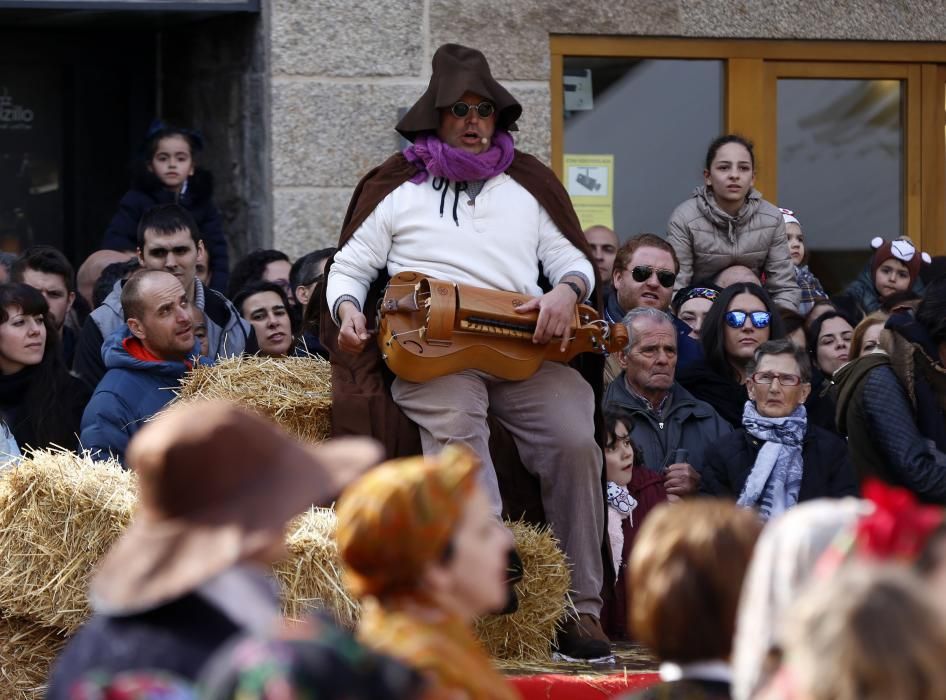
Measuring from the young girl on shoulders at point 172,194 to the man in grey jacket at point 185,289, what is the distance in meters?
0.51

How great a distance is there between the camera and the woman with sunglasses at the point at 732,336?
292 inches

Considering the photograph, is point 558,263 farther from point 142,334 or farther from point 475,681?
point 475,681

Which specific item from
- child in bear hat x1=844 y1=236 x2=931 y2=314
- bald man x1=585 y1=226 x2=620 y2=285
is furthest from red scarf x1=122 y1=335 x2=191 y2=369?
child in bear hat x1=844 y1=236 x2=931 y2=314

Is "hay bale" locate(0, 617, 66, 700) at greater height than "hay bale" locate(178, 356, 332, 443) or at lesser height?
lesser

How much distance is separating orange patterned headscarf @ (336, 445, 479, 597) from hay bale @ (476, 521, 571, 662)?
283 centimetres

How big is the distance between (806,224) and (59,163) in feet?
13.2

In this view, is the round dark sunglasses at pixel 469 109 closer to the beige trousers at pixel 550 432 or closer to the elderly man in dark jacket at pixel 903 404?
the beige trousers at pixel 550 432

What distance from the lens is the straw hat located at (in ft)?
8.95

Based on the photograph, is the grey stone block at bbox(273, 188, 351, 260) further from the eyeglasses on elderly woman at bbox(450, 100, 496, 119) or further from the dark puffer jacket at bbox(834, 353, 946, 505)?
the dark puffer jacket at bbox(834, 353, 946, 505)

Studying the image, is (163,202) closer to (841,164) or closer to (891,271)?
(891,271)

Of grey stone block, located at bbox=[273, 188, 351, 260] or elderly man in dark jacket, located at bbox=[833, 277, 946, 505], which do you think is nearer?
elderly man in dark jacket, located at bbox=[833, 277, 946, 505]

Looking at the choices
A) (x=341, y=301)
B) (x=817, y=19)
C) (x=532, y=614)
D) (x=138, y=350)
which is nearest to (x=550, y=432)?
(x=532, y=614)

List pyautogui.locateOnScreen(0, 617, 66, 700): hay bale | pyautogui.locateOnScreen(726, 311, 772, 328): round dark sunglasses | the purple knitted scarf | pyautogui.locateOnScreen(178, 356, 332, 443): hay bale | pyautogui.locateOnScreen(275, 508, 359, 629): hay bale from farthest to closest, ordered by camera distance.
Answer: pyautogui.locateOnScreen(726, 311, 772, 328): round dark sunglasses
pyautogui.locateOnScreen(178, 356, 332, 443): hay bale
the purple knitted scarf
pyautogui.locateOnScreen(0, 617, 66, 700): hay bale
pyautogui.locateOnScreen(275, 508, 359, 629): hay bale

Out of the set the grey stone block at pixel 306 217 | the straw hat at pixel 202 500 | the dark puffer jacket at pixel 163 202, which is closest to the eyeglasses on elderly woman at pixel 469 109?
the grey stone block at pixel 306 217
